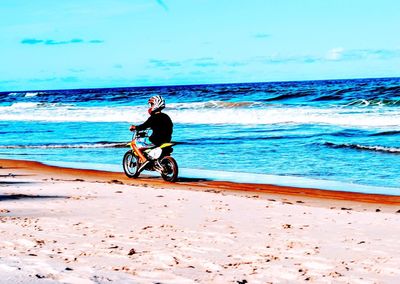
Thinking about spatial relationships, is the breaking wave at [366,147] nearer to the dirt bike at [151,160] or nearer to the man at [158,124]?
the dirt bike at [151,160]

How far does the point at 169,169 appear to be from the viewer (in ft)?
36.8

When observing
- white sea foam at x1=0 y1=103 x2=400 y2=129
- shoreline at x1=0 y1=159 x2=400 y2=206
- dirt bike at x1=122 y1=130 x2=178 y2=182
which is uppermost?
white sea foam at x1=0 y1=103 x2=400 y2=129

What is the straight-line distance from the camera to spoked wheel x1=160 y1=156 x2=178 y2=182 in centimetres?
1108

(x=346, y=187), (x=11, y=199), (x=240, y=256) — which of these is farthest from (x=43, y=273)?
(x=346, y=187)

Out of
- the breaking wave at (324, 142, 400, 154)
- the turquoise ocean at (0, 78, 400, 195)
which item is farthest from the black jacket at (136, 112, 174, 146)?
the breaking wave at (324, 142, 400, 154)

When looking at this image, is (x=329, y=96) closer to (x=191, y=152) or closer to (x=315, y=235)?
(x=191, y=152)

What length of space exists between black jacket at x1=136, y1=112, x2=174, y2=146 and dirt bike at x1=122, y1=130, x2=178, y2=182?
135mm

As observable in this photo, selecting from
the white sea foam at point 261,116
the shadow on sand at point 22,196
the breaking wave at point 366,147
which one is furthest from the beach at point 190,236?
the white sea foam at point 261,116

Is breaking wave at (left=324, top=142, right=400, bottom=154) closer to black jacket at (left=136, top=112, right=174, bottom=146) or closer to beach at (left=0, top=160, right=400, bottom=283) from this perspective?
beach at (left=0, top=160, right=400, bottom=283)

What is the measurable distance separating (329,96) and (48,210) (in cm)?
3626

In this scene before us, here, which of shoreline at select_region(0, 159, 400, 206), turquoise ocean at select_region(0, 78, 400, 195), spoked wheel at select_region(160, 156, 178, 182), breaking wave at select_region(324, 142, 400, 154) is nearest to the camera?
shoreline at select_region(0, 159, 400, 206)

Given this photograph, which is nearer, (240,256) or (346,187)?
(240,256)

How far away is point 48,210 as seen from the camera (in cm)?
717

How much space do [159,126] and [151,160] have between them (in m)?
0.74
